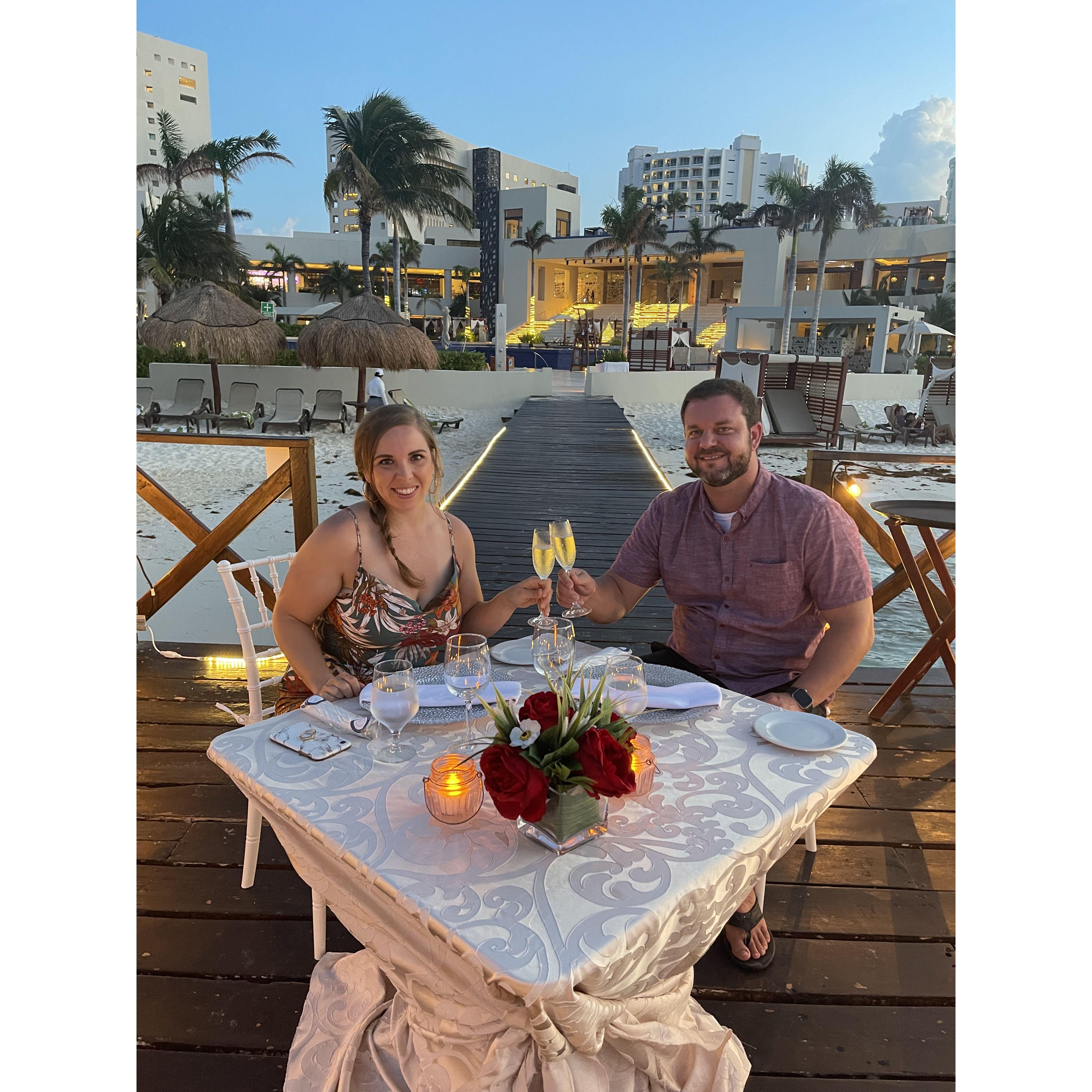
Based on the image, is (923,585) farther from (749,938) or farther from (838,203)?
(838,203)

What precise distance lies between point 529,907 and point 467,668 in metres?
0.50

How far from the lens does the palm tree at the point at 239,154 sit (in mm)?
22609

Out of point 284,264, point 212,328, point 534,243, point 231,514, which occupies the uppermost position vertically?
point 534,243

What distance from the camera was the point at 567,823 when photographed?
1075mm

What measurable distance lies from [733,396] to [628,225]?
4120 cm

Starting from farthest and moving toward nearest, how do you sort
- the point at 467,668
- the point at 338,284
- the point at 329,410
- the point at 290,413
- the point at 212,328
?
the point at 338,284
the point at 329,410
the point at 290,413
the point at 212,328
the point at 467,668

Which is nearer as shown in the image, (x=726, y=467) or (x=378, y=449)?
(x=378, y=449)

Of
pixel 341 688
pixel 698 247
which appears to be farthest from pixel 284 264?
pixel 341 688

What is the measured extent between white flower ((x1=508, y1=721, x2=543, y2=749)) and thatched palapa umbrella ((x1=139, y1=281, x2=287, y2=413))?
14.7 m

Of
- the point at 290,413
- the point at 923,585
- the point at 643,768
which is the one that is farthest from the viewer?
the point at 290,413

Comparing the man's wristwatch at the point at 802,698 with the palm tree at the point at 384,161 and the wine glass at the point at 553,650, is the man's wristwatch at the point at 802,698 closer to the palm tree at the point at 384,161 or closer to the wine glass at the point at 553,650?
the wine glass at the point at 553,650

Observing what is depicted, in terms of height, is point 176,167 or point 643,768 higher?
point 176,167

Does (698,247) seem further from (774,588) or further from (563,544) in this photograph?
(563,544)
